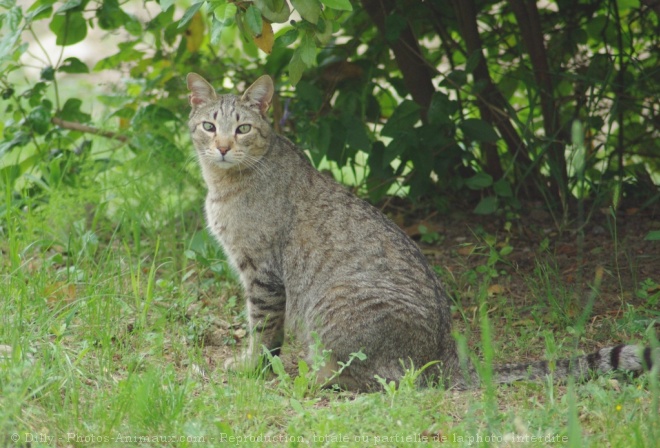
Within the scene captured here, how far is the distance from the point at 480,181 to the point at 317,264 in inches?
66.2

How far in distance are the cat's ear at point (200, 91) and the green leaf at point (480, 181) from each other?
1.91m

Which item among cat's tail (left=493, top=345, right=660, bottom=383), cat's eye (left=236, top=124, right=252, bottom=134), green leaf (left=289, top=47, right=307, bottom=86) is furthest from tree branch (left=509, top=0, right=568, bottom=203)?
green leaf (left=289, top=47, right=307, bottom=86)

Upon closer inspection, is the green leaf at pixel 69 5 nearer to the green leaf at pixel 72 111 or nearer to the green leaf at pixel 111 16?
the green leaf at pixel 111 16

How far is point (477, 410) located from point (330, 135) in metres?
2.62

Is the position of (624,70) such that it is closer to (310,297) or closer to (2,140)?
(310,297)

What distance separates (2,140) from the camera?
6.03 metres

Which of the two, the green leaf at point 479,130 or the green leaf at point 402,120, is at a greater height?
the green leaf at point 402,120

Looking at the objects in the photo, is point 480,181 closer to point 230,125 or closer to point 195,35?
point 230,125

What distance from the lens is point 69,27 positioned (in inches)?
218

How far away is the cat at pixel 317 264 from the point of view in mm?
4238

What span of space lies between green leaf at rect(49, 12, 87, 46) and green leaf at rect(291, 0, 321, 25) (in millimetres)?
2312

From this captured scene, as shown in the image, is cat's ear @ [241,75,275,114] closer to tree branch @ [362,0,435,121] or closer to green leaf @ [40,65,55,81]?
tree branch @ [362,0,435,121]

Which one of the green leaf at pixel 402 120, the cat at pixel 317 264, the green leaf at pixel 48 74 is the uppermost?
the green leaf at pixel 48 74

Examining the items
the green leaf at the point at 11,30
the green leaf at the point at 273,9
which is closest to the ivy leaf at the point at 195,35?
the green leaf at the point at 11,30
